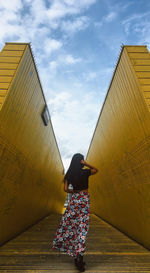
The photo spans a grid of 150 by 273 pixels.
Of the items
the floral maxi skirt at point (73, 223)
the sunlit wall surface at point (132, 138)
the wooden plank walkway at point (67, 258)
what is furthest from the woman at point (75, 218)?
the sunlit wall surface at point (132, 138)

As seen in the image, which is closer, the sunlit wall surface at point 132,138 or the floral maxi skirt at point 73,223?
the floral maxi skirt at point 73,223

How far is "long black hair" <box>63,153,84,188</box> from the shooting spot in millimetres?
2209

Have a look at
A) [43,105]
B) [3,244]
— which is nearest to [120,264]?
[3,244]

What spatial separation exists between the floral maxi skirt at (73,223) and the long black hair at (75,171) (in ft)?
0.59

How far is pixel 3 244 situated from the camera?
7.90 ft

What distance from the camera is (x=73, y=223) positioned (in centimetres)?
213

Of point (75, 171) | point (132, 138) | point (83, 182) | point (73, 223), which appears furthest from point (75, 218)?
point (132, 138)

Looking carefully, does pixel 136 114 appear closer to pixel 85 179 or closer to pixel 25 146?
pixel 85 179

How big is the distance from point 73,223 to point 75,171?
0.74 metres

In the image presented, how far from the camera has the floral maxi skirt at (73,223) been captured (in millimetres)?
2033

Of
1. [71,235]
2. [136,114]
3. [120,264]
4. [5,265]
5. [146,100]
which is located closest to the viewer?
[5,265]

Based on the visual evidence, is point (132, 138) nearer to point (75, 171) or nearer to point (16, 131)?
point (75, 171)

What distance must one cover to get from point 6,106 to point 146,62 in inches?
100

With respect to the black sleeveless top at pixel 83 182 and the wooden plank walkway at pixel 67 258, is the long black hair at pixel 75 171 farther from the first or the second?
the wooden plank walkway at pixel 67 258
